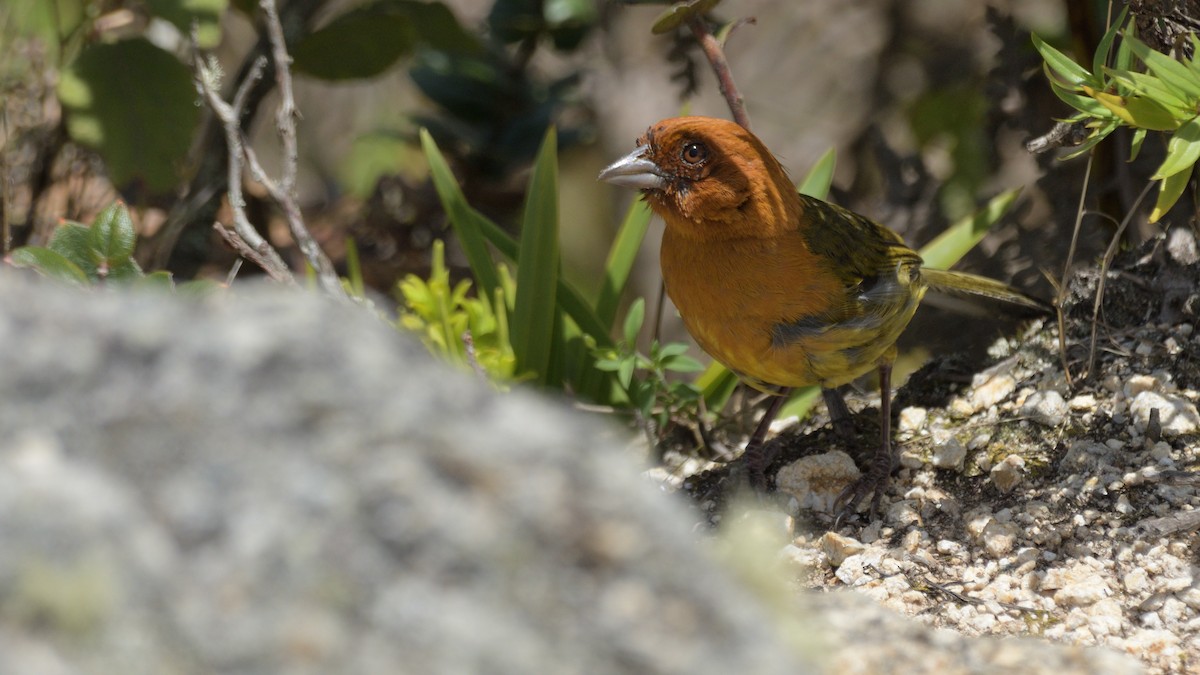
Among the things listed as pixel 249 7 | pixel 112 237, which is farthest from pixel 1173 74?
pixel 249 7

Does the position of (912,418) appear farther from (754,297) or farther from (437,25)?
(437,25)

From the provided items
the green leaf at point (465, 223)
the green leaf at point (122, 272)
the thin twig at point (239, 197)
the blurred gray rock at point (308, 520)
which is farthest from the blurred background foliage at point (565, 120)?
the blurred gray rock at point (308, 520)

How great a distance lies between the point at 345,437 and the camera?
1146mm

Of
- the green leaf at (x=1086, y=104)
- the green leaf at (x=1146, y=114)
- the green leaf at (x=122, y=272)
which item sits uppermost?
the green leaf at (x=1146, y=114)

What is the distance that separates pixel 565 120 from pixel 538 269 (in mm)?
2525

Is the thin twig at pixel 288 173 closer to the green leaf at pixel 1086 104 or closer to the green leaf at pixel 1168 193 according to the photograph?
the green leaf at pixel 1086 104

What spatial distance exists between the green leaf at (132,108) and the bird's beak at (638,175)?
1.69 meters

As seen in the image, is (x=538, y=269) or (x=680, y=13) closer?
(x=680, y=13)

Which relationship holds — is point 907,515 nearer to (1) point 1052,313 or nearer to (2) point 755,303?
(2) point 755,303

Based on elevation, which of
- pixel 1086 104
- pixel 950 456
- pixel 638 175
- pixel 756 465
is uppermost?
→ pixel 1086 104

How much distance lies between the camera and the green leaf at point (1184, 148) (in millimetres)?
2152

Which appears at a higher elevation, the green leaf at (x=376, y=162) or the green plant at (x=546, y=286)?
the green plant at (x=546, y=286)

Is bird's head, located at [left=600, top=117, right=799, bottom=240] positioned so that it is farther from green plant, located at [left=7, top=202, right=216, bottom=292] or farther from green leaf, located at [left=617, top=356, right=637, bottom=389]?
green plant, located at [left=7, top=202, right=216, bottom=292]

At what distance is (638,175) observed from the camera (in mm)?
2871
